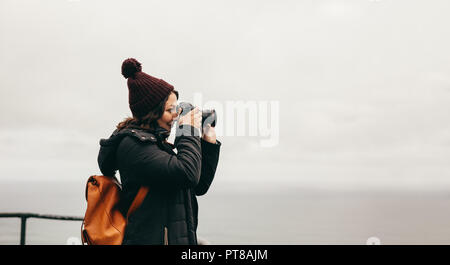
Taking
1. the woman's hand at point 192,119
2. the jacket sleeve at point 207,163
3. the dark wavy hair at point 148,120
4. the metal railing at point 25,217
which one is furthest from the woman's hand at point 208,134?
the metal railing at point 25,217

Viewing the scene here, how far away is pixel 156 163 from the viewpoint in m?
2.11

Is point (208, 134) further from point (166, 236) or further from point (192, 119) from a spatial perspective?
point (166, 236)

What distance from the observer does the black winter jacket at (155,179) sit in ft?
6.93

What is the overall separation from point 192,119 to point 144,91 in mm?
269

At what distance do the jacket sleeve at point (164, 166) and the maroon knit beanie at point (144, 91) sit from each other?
0.77 ft

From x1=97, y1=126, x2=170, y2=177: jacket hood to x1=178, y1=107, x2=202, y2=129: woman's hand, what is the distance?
0.11 m

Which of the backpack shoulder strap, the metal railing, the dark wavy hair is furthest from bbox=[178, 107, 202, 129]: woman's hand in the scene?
the metal railing

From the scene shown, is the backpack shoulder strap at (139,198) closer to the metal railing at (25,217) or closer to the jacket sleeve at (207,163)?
the jacket sleeve at (207,163)

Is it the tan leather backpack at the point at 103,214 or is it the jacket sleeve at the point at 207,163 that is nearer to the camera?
the tan leather backpack at the point at 103,214

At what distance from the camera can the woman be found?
2.12 metres

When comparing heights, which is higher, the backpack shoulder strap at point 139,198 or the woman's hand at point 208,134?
the woman's hand at point 208,134

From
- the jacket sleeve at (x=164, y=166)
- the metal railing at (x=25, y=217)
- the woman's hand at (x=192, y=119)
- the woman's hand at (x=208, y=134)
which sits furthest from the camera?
the metal railing at (x=25, y=217)
